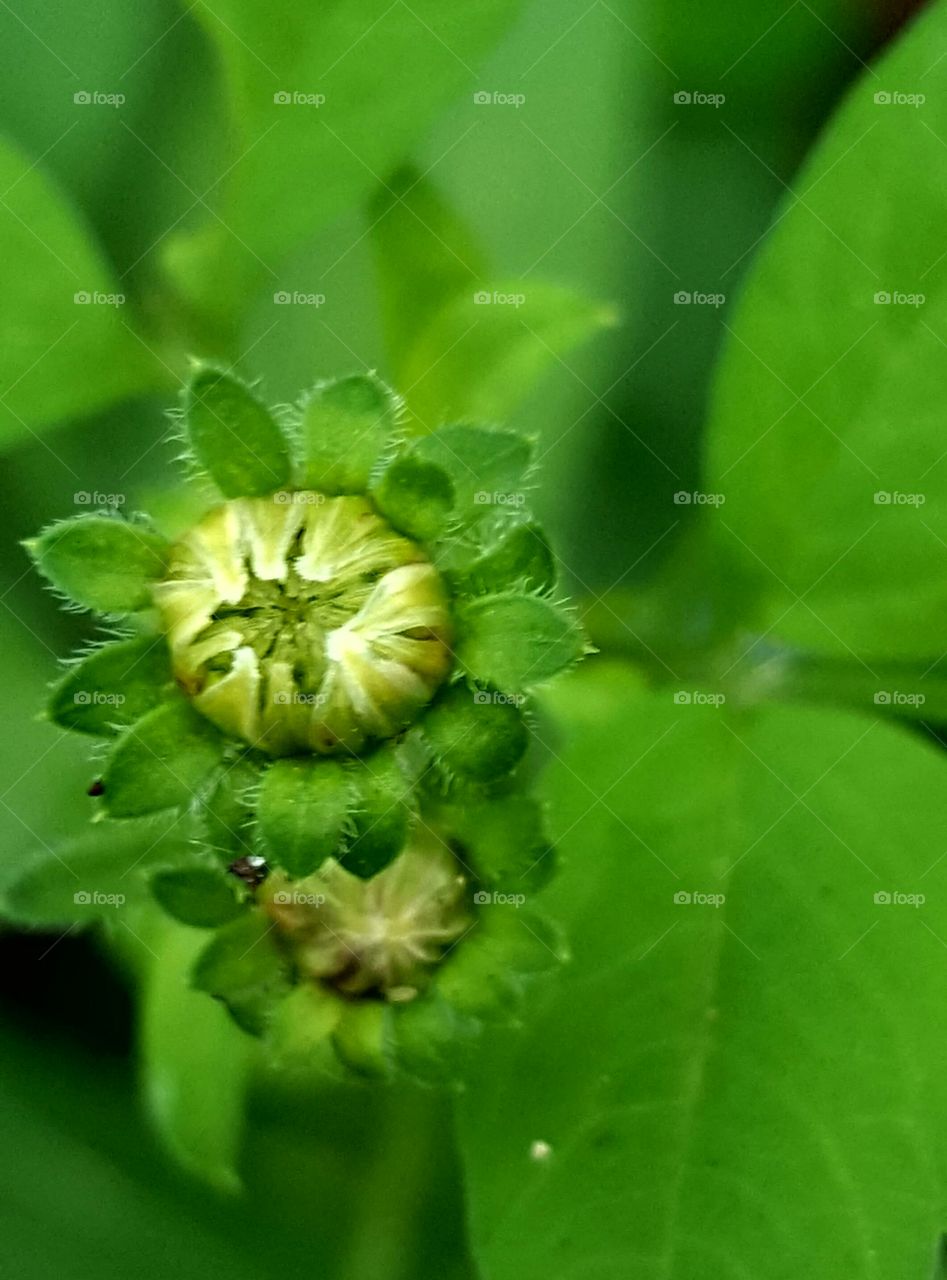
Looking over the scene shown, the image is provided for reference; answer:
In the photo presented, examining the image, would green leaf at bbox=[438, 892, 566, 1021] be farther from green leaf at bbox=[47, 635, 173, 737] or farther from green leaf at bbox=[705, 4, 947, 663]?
green leaf at bbox=[705, 4, 947, 663]

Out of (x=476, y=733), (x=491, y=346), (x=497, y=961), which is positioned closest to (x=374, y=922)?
(x=497, y=961)

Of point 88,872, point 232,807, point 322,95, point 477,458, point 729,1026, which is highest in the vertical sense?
point 322,95

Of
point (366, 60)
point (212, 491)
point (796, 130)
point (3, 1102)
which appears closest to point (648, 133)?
point (796, 130)

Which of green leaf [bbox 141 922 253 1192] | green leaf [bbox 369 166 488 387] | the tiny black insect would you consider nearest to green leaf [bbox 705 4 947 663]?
green leaf [bbox 369 166 488 387]

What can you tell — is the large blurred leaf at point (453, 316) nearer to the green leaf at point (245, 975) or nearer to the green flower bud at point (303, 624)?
the green flower bud at point (303, 624)

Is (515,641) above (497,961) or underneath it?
above

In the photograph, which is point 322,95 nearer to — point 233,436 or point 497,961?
point 233,436
